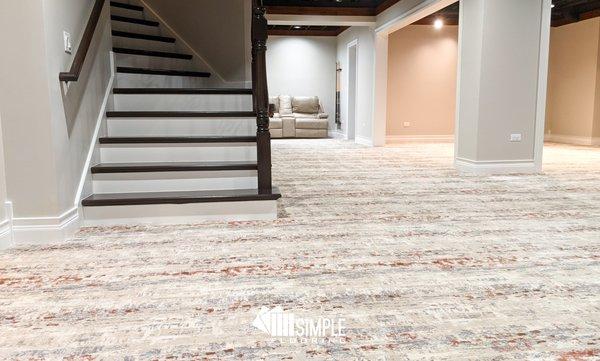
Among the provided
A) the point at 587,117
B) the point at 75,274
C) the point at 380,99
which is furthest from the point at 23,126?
the point at 587,117

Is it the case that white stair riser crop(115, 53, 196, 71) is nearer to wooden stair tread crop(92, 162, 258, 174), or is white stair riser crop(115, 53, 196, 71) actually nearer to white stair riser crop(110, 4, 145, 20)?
white stair riser crop(110, 4, 145, 20)

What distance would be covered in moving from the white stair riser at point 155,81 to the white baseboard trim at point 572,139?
24.3 ft

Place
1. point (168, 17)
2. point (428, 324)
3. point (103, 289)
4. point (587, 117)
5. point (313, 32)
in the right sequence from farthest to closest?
point (313, 32)
point (587, 117)
point (168, 17)
point (103, 289)
point (428, 324)

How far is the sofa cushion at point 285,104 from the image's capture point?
1198 cm

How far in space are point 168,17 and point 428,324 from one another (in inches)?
201

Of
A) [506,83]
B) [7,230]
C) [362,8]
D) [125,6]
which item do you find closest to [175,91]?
[125,6]

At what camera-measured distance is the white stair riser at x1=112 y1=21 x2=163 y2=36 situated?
4.86m

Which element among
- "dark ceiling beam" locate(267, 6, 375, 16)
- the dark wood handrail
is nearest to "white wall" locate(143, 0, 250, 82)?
the dark wood handrail

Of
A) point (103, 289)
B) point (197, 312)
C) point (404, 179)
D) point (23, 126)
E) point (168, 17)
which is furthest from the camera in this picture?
point (168, 17)

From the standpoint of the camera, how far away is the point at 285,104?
12000 mm

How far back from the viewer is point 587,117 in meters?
9.21

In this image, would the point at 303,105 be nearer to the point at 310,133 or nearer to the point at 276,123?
the point at 310,133

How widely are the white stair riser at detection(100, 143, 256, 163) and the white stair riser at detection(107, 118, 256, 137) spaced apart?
0.25 m

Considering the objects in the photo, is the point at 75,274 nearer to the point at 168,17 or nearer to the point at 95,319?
the point at 95,319
